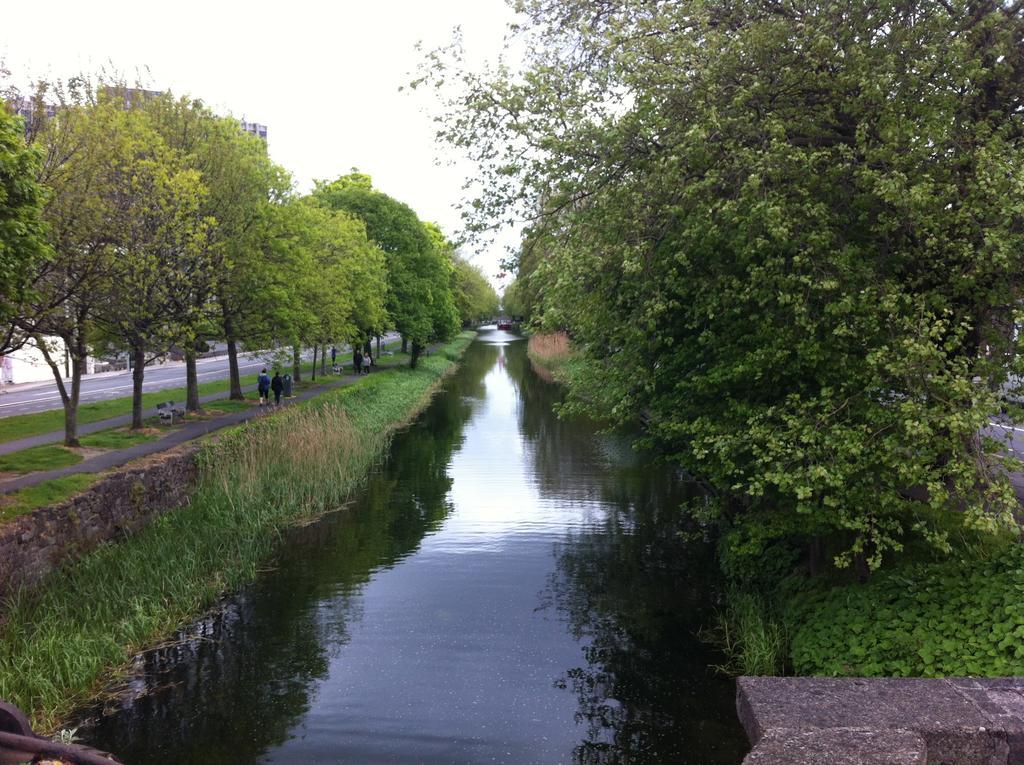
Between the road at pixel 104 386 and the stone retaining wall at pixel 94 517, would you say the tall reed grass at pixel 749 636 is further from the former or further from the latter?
the road at pixel 104 386

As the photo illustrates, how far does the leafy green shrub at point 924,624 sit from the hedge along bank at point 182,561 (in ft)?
29.9

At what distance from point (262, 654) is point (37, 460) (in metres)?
8.62

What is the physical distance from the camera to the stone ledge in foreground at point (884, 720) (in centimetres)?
486

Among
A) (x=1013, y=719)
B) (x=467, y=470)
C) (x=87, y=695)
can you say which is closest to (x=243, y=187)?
(x=467, y=470)

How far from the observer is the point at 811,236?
8078 mm

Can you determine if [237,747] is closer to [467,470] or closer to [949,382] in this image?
[949,382]

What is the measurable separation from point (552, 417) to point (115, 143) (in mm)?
21674

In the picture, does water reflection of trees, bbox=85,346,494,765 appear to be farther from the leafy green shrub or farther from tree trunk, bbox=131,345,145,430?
tree trunk, bbox=131,345,145,430

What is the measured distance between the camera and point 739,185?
9039 mm

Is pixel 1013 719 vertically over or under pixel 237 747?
over

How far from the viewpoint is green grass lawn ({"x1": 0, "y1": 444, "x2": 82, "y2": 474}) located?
15.9 m

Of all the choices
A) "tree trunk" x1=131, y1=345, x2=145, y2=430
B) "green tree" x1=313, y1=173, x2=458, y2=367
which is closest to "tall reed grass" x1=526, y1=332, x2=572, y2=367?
"green tree" x1=313, y1=173, x2=458, y2=367

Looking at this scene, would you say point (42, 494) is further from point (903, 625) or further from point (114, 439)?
point (903, 625)

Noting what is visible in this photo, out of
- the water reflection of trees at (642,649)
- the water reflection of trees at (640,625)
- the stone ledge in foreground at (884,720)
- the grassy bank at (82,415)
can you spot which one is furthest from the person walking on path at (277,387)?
the stone ledge in foreground at (884,720)
